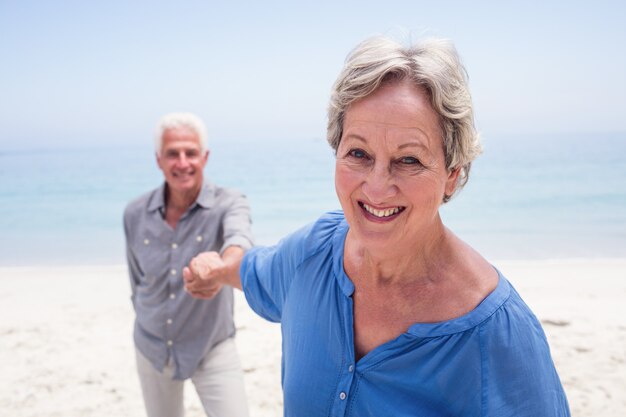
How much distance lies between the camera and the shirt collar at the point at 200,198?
11.0 feet

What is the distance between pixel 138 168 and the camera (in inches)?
1500

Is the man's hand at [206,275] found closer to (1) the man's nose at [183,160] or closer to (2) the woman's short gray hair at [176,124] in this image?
(1) the man's nose at [183,160]

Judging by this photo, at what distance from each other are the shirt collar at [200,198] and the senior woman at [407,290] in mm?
1662

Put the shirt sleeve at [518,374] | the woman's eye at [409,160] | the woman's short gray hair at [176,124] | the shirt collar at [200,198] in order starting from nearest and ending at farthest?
the shirt sleeve at [518,374] → the woman's eye at [409,160] → the shirt collar at [200,198] → the woman's short gray hair at [176,124]

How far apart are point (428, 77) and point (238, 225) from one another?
6.33 feet

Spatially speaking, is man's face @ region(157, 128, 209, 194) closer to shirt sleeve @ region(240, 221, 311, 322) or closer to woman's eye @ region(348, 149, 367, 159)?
shirt sleeve @ region(240, 221, 311, 322)

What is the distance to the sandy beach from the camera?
5.08 meters

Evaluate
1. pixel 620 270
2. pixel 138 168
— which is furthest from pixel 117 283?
pixel 138 168

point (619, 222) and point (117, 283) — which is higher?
point (117, 283)

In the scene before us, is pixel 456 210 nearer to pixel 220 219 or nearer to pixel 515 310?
pixel 220 219

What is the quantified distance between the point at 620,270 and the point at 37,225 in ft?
55.1


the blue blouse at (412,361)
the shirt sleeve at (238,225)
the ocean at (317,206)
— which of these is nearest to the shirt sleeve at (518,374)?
the blue blouse at (412,361)

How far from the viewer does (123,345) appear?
650 cm

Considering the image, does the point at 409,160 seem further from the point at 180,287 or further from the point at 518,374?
the point at 180,287
